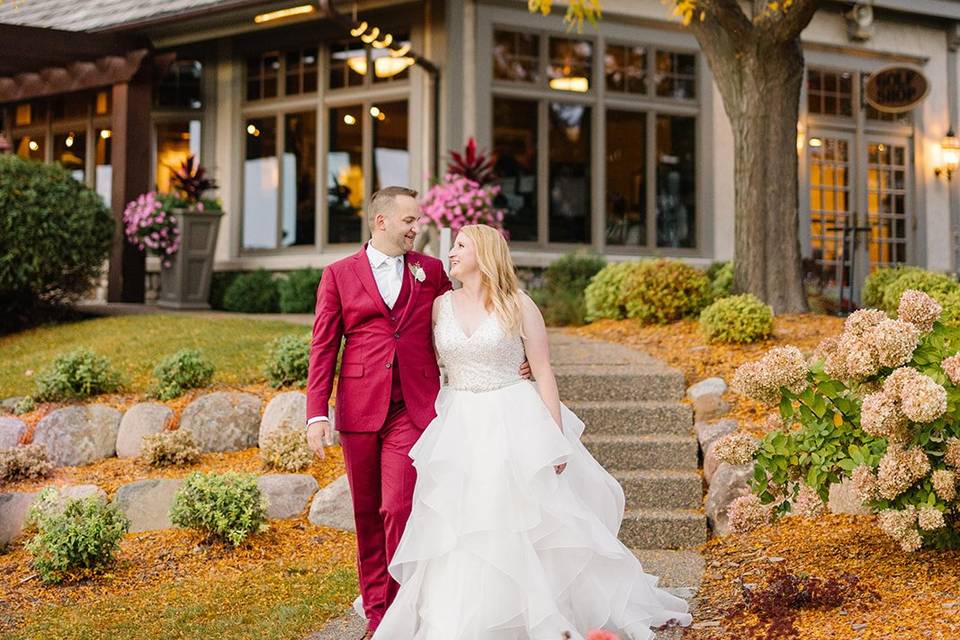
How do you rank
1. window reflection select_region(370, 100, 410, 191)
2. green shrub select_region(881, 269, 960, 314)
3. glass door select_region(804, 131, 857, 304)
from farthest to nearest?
glass door select_region(804, 131, 857, 304), window reflection select_region(370, 100, 410, 191), green shrub select_region(881, 269, 960, 314)

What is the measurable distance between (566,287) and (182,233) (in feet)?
16.1

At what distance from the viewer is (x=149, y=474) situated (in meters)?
7.02

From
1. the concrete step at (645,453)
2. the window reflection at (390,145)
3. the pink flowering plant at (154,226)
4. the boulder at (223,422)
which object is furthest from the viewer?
the window reflection at (390,145)

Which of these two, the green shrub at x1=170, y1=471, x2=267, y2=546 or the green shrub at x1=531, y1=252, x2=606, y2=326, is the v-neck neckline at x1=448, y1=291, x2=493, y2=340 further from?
the green shrub at x1=531, y1=252, x2=606, y2=326

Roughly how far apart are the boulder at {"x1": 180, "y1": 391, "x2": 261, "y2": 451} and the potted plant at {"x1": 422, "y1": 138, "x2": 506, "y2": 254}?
4.12 meters

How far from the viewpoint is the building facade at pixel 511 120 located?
41.2 feet

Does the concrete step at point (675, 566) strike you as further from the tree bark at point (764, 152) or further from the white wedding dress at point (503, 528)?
the tree bark at point (764, 152)

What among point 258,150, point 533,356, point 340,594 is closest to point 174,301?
point 258,150

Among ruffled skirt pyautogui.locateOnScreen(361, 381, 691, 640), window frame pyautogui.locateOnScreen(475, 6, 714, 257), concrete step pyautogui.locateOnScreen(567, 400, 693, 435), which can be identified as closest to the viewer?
ruffled skirt pyautogui.locateOnScreen(361, 381, 691, 640)

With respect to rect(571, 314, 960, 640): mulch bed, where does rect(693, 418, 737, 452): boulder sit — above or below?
above

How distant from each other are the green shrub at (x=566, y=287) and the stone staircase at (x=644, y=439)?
8.66 ft

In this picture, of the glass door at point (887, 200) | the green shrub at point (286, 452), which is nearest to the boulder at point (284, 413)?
the green shrub at point (286, 452)

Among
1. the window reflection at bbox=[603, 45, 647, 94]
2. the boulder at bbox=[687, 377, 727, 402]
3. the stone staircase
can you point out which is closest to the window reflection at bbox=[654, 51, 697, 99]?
the window reflection at bbox=[603, 45, 647, 94]

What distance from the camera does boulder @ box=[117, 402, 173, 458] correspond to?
24.6ft
